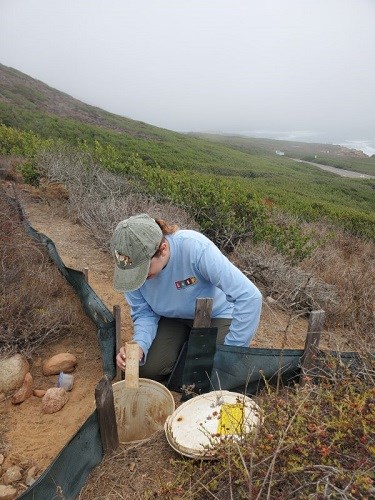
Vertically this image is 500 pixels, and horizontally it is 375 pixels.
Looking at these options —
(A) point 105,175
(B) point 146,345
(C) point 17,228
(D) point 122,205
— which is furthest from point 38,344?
(A) point 105,175

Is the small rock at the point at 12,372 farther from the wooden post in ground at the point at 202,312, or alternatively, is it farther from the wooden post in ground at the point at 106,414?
the wooden post in ground at the point at 202,312

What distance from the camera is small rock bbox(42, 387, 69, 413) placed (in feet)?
9.04

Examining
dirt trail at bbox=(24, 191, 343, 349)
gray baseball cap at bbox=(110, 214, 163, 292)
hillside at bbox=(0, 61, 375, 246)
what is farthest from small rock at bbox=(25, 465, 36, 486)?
hillside at bbox=(0, 61, 375, 246)

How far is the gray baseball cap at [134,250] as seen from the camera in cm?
223

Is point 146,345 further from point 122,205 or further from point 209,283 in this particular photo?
point 122,205

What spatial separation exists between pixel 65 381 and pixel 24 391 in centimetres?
28

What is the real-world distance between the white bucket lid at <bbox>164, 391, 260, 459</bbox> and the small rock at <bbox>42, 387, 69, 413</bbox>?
0.97 m

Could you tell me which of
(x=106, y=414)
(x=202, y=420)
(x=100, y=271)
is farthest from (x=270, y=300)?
(x=106, y=414)

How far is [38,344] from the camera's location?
3244 millimetres

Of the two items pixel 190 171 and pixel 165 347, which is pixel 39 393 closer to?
pixel 165 347

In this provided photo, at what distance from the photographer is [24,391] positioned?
2.86m

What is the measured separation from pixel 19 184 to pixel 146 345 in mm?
7507

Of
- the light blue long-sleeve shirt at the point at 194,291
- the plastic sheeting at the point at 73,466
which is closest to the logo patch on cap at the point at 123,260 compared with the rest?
the light blue long-sleeve shirt at the point at 194,291

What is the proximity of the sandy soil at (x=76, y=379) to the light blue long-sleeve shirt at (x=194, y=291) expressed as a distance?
31 cm
